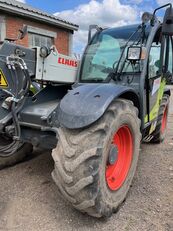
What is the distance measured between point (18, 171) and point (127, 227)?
6.17ft

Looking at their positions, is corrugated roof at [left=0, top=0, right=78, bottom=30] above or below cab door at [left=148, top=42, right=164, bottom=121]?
above

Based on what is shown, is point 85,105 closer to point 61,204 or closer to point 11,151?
point 61,204

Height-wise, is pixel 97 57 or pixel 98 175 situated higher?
pixel 97 57

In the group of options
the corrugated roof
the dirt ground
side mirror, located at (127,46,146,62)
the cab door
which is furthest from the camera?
the corrugated roof

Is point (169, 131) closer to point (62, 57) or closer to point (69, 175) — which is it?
point (62, 57)

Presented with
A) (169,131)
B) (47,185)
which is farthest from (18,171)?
(169,131)

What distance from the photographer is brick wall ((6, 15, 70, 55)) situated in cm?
972

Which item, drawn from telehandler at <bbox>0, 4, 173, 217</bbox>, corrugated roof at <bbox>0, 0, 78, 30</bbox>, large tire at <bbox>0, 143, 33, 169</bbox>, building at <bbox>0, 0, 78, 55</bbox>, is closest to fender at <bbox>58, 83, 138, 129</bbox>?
telehandler at <bbox>0, 4, 173, 217</bbox>

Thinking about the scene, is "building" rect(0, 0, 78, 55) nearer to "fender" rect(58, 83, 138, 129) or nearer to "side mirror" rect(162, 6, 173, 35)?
"side mirror" rect(162, 6, 173, 35)

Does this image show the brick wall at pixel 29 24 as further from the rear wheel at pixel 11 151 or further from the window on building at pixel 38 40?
the rear wheel at pixel 11 151

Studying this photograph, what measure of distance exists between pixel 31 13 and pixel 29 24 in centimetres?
50

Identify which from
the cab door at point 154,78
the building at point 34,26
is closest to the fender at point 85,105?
the cab door at point 154,78

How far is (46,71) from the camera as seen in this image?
315 cm

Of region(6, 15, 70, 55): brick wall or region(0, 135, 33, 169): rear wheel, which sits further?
region(6, 15, 70, 55): brick wall
